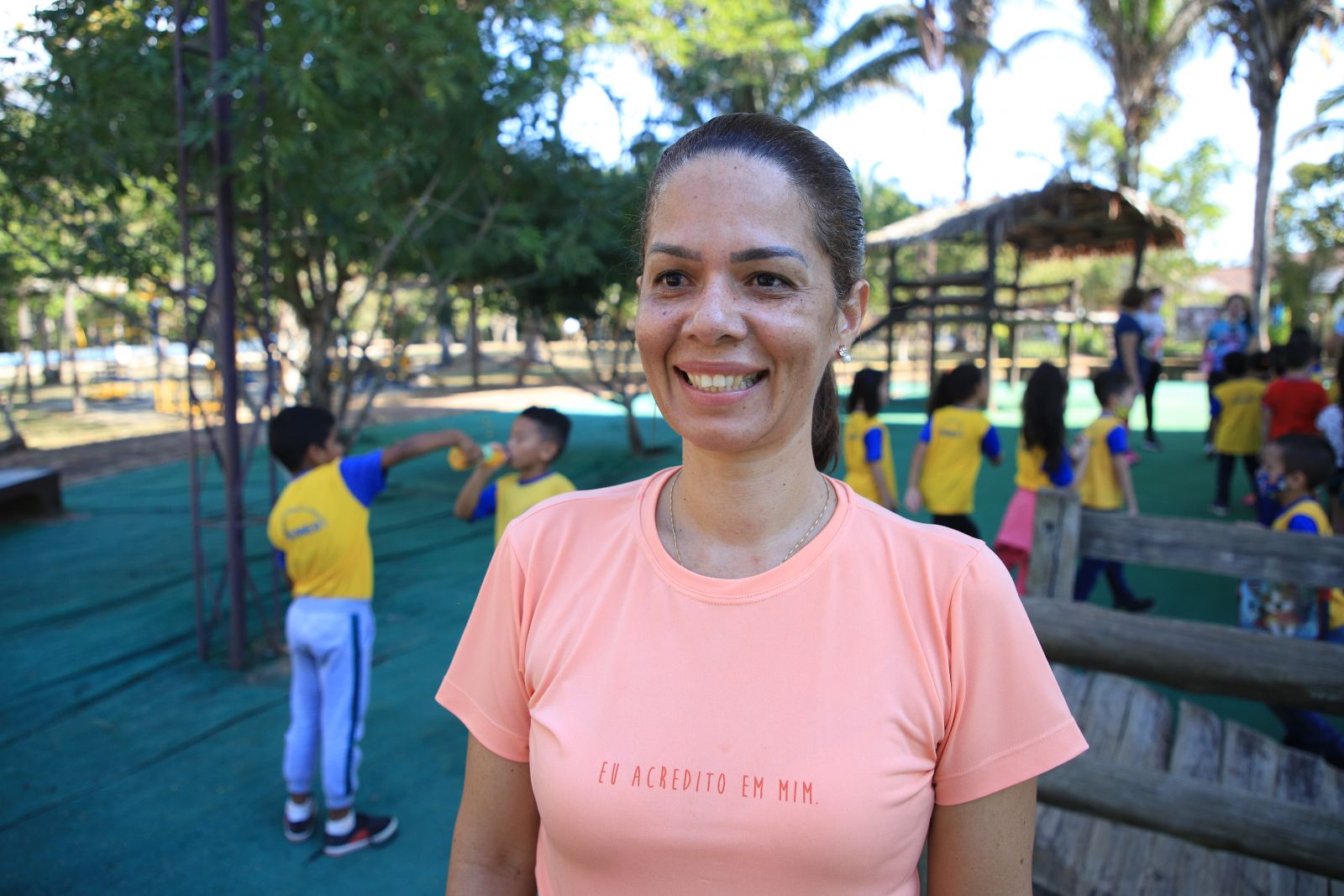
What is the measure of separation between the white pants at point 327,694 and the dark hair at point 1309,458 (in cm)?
432

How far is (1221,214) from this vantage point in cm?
2991

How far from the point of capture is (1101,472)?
545 cm

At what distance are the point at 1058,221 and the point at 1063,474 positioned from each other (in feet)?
34.8

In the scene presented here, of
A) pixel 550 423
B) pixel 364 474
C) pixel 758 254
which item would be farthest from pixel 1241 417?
pixel 758 254

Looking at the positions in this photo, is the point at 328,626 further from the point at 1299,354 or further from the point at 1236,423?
the point at 1236,423

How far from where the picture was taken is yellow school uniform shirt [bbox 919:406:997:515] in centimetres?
541

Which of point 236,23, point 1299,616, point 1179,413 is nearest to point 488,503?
point 1299,616

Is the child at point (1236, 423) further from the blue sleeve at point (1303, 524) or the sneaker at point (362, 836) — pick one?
the sneaker at point (362, 836)

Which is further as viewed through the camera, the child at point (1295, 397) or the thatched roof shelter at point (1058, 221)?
the thatched roof shelter at point (1058, 221)

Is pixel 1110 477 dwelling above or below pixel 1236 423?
below

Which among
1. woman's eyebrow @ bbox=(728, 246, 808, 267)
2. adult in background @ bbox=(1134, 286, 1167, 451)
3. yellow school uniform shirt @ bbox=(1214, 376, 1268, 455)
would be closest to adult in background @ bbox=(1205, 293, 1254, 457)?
adult in background @ bbox=(1134, 286, 1167, 451)

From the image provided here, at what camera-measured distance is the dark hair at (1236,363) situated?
7.79 metres

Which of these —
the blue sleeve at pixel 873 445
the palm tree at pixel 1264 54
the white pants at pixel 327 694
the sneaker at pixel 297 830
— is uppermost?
the palm tree at pixel 1264 54

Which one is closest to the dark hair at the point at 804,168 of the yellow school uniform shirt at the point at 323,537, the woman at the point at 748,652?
the woman at the point at 748,652
